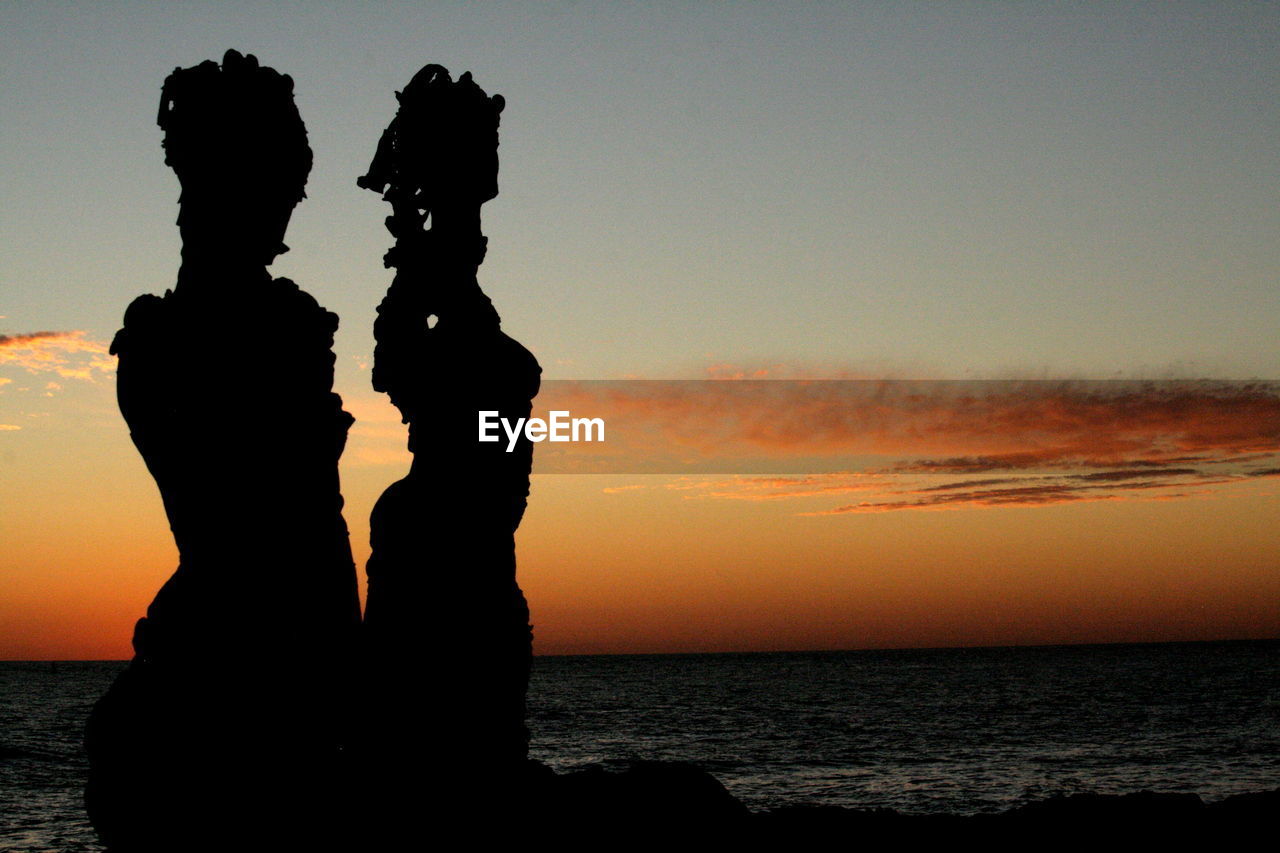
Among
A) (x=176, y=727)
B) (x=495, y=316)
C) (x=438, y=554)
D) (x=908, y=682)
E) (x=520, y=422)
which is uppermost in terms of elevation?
(x=495, y=316)

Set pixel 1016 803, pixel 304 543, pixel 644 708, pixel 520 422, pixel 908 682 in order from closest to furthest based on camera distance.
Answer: pixel 304 543 → pixel 520 422 → pixel 1016 803 → pixel 644 708 → pixel 908 682

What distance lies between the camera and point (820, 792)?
41.6 meters

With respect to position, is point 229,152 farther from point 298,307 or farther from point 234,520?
point 234,520

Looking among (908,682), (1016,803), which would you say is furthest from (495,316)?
(908,682)

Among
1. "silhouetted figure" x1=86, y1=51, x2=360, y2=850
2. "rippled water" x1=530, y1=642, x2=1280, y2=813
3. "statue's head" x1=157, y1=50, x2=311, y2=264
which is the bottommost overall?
"rippled water" x1=530, y1=642, x2=1280, y2=813

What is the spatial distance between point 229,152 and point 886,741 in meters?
50.2

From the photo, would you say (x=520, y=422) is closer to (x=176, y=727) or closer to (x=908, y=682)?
(x=176, y=727)

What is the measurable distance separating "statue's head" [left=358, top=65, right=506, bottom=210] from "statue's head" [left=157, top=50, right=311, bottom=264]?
73.5 inches

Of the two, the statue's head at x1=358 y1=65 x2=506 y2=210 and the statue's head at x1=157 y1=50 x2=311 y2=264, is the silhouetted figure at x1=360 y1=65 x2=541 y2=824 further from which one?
the statue's head at x1=157 y1=50 x2=311 y2=264

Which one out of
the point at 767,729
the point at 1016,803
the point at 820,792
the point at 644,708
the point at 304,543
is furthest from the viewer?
the point at 644,708

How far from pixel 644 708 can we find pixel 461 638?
3030 inches

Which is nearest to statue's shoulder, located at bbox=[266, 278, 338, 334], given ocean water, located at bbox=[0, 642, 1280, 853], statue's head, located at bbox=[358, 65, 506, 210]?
statue's head, located at bbox=[358, 65, 506, 210]

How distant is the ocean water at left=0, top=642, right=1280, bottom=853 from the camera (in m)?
41.7

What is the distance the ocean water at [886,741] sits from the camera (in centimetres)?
4166
